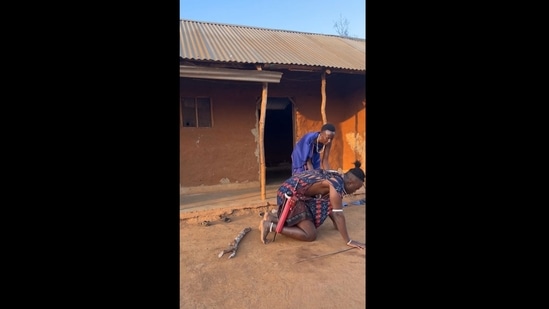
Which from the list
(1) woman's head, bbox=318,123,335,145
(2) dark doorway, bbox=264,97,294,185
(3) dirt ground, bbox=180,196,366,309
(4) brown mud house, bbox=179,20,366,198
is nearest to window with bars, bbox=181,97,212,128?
(4) brown mud house, bbox=179,20,366,198

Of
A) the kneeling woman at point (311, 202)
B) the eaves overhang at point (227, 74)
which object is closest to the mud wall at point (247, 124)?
the eaves overhang at point (227, 74)

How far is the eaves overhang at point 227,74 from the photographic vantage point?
18.2 ft

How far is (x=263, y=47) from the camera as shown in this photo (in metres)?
7.32

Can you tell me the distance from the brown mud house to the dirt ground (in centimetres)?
212

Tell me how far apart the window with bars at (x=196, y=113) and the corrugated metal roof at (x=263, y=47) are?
47.3 inches

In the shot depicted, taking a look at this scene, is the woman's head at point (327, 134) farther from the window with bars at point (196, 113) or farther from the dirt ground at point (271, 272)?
the window with bars at point (196, 113)

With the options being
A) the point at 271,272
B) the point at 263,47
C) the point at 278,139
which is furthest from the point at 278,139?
the point at 271,272

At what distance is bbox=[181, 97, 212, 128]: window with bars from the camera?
6.92 m

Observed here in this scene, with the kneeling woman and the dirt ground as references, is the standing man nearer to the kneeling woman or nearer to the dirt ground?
the kneeling woman

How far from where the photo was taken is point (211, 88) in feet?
23.2
